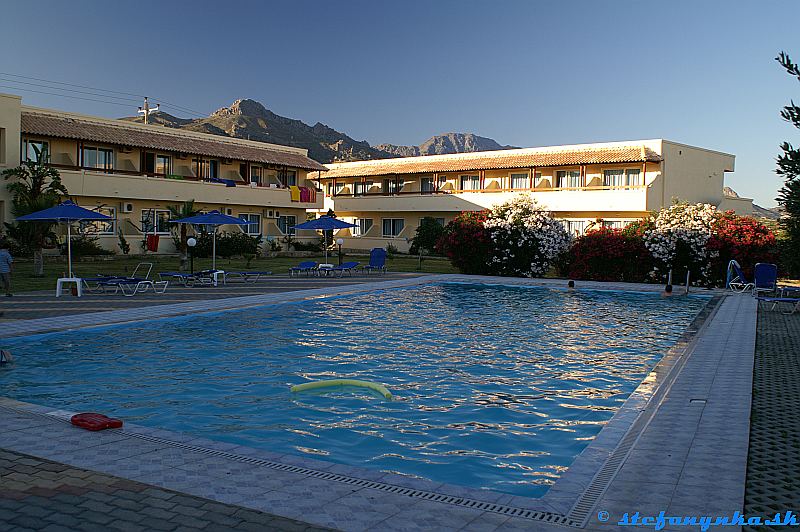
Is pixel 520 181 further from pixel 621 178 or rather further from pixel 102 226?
pixel 102 226

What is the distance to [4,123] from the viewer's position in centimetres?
2806

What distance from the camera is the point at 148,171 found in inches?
1437

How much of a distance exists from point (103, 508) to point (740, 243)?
22.6m

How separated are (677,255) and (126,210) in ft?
84.5

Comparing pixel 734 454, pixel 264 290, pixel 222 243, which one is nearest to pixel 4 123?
pixel 222 243

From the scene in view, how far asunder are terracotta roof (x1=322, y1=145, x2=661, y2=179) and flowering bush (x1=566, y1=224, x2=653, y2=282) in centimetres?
1290

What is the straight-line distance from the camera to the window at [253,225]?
135 ft

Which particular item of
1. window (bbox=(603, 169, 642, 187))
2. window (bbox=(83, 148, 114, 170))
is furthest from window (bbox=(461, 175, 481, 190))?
window (bbox=(83, 148, 114, 170))

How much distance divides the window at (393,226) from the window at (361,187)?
3902 millimetres

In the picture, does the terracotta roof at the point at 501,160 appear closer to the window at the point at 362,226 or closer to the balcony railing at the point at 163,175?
the window at the point at 362,226

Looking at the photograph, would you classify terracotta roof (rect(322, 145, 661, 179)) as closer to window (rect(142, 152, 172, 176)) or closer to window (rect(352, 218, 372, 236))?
window (rect(352, 218, 372, 236))

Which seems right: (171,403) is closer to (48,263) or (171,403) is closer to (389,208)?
(48,263)

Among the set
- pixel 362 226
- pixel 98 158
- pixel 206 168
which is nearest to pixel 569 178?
pixel 362 226

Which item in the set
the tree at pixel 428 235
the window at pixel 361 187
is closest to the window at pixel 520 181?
the tree at pixel 428 235
